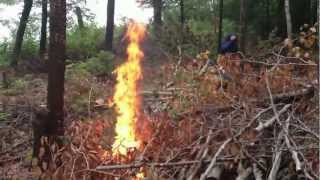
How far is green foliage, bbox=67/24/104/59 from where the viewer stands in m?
23.1

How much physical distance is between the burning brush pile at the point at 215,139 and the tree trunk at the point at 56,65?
86 cm

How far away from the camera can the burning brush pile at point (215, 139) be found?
22.3ft

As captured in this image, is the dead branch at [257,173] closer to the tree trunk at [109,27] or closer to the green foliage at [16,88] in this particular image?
the green foliage at [16,88]

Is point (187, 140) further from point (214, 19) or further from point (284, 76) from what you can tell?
point (214, 19)

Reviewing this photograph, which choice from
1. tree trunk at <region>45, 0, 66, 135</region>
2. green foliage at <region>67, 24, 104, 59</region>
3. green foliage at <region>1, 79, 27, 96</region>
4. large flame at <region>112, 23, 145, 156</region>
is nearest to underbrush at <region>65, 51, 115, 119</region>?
large flame at <region>112, 23, 145, 156</region>

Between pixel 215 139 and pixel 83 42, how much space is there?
1661 centimetres

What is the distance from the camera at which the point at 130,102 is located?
401 inches

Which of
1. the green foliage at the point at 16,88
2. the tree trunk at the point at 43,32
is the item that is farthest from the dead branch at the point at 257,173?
the tree trunk at the point at 43,32

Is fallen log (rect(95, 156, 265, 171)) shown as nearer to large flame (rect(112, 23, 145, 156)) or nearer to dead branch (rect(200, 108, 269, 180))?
dead branch (rect(200, 108, 269, 180))

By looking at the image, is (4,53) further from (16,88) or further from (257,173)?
(257,173)

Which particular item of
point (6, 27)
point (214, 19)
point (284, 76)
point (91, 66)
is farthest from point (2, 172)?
point (6, 27)

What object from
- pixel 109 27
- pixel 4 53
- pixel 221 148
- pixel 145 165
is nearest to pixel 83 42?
pixel 109 27

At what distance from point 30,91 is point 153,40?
9021 mm

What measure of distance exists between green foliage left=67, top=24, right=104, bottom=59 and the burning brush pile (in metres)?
13.5
